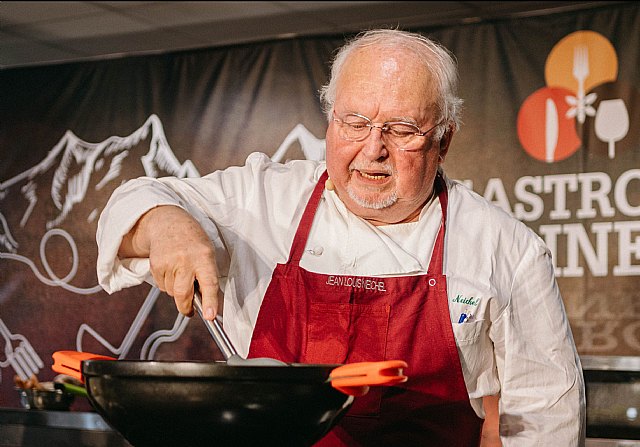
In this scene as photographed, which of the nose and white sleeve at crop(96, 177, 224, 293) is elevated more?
the nose

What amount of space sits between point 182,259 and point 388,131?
0.54 metres

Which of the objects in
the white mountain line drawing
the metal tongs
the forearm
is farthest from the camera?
the white mountain line drawing

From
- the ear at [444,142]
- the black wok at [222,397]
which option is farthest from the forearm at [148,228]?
the ear at [444,142]

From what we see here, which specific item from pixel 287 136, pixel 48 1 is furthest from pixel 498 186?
pixel 48 1

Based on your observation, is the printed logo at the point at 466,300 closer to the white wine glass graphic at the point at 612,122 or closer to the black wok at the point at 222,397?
the black wok at the point at 222,397

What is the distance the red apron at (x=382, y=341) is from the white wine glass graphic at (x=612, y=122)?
213 centimetres

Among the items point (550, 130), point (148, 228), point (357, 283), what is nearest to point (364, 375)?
point (148, 228)

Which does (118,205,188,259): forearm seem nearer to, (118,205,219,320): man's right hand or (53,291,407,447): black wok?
(118,205,219,320): man's right hand

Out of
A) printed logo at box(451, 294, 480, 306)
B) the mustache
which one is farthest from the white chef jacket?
the mustache

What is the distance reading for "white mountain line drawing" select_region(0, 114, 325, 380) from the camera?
424 cm

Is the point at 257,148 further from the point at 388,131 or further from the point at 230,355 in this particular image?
the point at 230,355

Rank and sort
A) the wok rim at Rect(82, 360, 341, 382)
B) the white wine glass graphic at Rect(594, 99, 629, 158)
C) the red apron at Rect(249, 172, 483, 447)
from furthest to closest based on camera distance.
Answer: the white wine glass graphic at Rect(594, 99, 629, 158), the red apron at Rect(249, 172, 483, 447), the wok rim at Rect(82, 360, 341, 382)

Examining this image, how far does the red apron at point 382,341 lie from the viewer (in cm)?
154

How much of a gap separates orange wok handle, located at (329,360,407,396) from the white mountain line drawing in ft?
10.5
